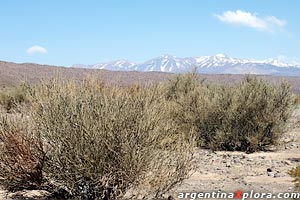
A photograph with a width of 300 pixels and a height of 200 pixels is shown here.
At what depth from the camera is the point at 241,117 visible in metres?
18.2

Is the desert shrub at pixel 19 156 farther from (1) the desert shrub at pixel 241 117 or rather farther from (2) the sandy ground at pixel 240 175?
(1) the desert shrub at pixel 241 117

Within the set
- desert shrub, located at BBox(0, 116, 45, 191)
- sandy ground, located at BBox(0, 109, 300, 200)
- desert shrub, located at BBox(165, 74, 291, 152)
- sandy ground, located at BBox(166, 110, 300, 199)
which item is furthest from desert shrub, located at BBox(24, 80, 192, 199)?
desert shrub, located at BBox(165, 74, 291, 152)

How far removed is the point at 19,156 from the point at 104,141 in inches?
63.9

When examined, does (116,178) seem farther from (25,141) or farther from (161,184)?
(25,141)

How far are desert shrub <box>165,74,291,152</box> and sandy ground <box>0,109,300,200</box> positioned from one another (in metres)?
1.05

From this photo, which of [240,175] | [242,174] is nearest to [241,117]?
[242,174]

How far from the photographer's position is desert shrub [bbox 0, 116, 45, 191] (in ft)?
25.6

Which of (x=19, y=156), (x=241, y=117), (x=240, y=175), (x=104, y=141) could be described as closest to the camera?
(x=104, y=141)

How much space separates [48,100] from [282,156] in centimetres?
1047

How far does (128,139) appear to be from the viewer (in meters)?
7.39

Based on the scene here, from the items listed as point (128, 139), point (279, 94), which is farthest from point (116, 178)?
point (279, 94)

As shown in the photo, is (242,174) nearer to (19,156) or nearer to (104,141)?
(104,141)

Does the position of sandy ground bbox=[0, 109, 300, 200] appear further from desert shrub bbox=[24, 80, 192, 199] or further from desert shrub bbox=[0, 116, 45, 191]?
desert shrub bbox=[24, 80, 192, 199]

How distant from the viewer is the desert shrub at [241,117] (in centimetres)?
1816
